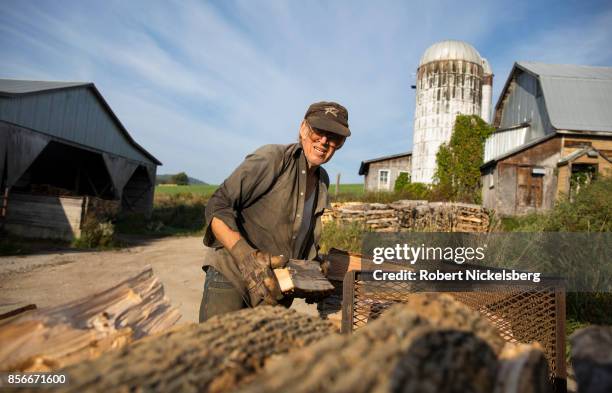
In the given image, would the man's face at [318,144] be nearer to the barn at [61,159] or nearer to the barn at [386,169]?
the barn at [61,159]

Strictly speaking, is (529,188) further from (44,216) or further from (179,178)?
(179,178)

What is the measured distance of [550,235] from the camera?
6.59 metres

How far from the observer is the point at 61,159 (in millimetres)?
17156

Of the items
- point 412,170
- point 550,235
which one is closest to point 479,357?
point 550,235

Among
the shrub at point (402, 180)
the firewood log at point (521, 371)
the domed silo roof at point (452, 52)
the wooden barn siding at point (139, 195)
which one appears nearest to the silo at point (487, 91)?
the domed silo roof at point (452, 52)

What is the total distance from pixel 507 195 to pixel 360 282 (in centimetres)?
1834

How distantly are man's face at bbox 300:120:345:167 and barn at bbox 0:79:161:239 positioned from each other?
11388mm

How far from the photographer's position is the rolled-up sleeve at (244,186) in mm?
2082

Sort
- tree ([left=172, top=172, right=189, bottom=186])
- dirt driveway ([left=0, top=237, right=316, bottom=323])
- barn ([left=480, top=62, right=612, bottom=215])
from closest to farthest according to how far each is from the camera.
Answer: dirt driveway ([left=0, top=237, right=316, bottom=323])
barn ([left=480, top=62, right=612, bottom=215])
tree ([left=172, top=172, right=189, bottom=186])

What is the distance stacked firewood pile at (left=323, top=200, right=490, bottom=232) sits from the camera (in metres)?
10.8

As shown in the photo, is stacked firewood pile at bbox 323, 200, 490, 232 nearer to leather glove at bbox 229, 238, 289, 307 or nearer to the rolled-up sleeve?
the rolled-up sleeve

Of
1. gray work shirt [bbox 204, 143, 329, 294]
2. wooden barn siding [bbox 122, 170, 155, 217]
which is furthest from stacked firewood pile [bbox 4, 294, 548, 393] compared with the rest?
wooden barn siding [bbox 122, 170, 155, 217]

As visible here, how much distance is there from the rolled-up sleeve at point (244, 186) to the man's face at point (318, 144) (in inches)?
8.4

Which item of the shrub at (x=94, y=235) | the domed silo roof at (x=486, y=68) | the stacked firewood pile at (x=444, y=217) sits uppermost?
the domed silo roof at (x=486, y=68)
